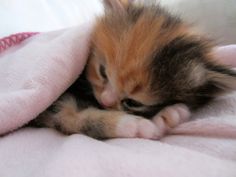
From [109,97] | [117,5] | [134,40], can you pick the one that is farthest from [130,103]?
[117,5]

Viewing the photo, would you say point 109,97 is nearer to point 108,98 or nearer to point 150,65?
point 108,98

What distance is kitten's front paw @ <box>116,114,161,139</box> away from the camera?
32.7 inches

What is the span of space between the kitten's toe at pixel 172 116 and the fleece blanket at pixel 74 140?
0.08 feet

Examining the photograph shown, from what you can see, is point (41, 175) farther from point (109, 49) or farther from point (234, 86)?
point (234, 86)

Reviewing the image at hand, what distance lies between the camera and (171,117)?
0.89 meters

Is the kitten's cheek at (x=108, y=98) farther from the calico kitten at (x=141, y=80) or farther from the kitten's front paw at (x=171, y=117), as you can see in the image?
the kitten's front paw at (x=171, y=117)

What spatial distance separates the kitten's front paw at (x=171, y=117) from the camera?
885mm

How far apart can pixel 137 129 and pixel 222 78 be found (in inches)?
11.3

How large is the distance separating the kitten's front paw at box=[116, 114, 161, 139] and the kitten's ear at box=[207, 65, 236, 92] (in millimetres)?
229

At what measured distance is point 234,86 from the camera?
980 millimetres

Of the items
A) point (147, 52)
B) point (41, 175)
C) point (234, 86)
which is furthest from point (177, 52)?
point (41, 175)

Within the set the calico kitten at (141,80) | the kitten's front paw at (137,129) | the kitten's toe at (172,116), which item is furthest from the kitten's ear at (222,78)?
the kitten's front paw at (137,129)

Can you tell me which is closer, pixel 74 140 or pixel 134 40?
pixel 74 140

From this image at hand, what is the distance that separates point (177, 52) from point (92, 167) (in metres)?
0.41
